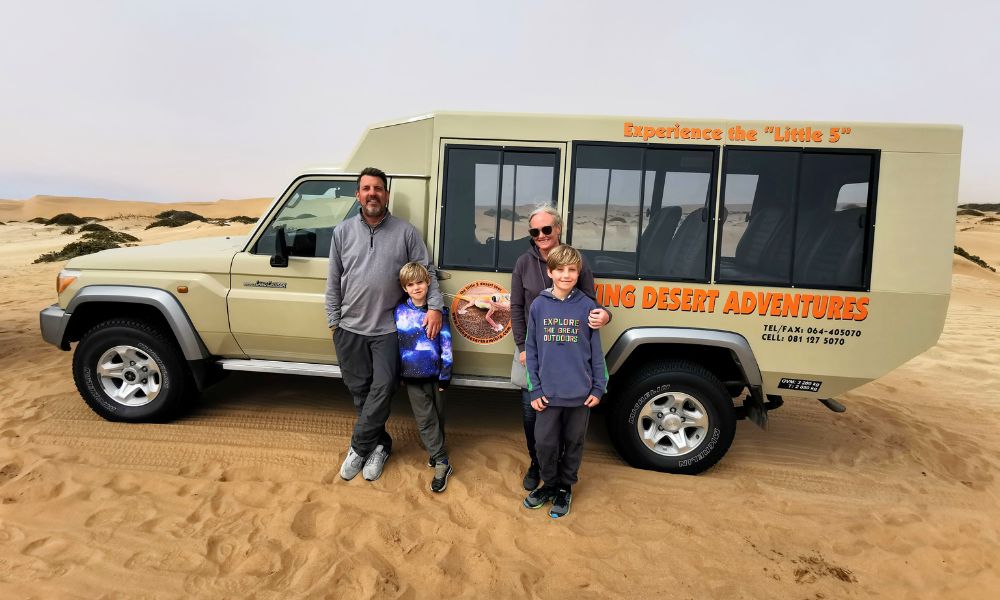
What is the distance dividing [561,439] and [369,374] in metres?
1.43

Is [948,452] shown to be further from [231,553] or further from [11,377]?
[11,377]

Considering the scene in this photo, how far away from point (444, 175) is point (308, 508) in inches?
95.3

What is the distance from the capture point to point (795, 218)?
141 inches

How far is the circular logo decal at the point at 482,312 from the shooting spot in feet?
12.6

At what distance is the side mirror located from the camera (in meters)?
3.90

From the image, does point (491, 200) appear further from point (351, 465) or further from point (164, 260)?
point (164, 260)

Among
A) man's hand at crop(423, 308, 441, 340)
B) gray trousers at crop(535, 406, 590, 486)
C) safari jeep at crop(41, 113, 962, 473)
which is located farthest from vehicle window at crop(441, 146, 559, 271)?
gray trousers at crop(535, 406, 590, 486)

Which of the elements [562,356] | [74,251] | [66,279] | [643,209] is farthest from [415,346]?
[74,251]

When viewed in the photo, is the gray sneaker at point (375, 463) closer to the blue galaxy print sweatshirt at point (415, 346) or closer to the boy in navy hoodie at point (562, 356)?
the blue galaxy print sweatshirt at point (415, 346)

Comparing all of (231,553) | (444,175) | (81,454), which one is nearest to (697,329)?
(444,175)

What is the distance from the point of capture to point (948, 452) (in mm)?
4594

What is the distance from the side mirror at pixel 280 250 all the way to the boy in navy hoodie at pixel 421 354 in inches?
40.7

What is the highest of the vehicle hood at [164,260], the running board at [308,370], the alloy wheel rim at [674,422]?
the vehicle hood at [164,260]

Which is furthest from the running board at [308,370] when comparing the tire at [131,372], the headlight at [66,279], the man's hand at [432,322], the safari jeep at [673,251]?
Answer: the headlight at [66,279]
